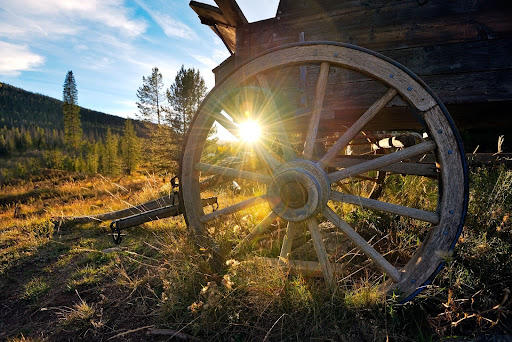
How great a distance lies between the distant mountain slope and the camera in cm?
11212

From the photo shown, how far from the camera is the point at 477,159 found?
2543 mm

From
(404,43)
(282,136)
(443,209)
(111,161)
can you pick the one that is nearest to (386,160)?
(443,209)

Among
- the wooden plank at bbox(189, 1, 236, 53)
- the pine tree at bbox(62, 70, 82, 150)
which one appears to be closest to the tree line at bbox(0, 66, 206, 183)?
the pine tree at bbox(62, 70, 82, 150)

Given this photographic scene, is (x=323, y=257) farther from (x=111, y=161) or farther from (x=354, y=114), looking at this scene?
(x=111, y=161)

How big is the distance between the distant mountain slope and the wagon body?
117 m

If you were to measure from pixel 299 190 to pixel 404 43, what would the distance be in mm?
1823

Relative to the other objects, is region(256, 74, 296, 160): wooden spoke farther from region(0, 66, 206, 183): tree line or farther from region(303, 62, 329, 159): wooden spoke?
region(0, 66, 206, 183): tree line

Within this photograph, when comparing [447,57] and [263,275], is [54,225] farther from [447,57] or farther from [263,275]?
[447,57]

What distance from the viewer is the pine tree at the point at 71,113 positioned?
1756 inches

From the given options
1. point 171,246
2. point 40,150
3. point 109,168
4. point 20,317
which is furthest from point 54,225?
point 40,150

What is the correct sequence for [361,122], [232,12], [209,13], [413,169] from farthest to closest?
[209,13] < [232,12] < [413,169] < [361,122]

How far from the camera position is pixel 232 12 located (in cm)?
283

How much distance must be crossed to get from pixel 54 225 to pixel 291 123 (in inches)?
172

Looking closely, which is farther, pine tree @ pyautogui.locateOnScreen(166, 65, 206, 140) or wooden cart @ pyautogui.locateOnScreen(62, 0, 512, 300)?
pine tree @ pyautogui.locateOnScreen(166, 65, 206, 140)
